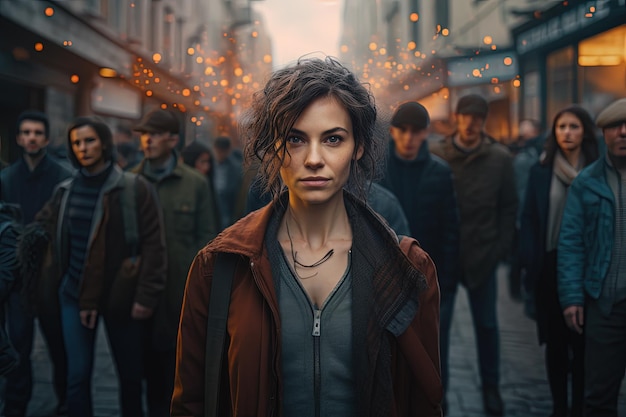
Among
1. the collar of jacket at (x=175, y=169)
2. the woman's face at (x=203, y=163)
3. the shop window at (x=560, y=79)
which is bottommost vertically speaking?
the collar of jacket at (x=175, y=169)

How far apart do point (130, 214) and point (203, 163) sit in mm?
3049

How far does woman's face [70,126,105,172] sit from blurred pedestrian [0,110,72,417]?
2.82ft

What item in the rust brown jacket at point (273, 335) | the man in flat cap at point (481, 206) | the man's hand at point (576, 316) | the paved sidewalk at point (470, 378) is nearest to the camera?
the rust brown jacket at point (273, 335)

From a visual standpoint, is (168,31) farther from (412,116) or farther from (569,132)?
(569,132)

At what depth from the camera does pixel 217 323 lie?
82.4 inches

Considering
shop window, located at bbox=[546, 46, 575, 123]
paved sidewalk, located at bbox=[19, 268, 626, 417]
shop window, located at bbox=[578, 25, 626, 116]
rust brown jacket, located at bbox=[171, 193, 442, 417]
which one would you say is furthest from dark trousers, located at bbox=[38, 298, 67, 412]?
shop window, located at bbox=[546, 46, 575, 123]

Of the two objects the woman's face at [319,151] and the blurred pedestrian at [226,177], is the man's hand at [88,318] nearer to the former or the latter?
the woman's face at [319,151]

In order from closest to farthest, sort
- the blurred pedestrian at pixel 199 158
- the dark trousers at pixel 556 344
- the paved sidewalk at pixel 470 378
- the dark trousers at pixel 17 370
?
the dark trousers at pixel 17 370 → the dark trousers at pixel 556 344 → the paved sidewalk at pixel 470 378 → the blurred pedestrian at pixel 199 158

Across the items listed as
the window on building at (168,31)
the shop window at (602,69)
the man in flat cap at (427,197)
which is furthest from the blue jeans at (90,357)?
the window on building at (168,31)

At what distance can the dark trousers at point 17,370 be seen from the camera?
4676mm

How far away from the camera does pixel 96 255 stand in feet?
14.3

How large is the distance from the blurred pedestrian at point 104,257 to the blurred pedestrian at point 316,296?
2.37 m

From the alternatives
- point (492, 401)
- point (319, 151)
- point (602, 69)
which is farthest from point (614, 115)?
point (602, 69)

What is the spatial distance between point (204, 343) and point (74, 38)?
11.7 m
